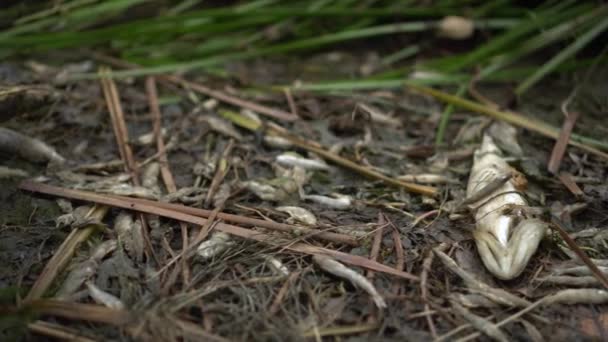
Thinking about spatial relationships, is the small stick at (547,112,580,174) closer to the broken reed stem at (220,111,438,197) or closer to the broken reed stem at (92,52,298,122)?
the broken reed stem at (220,111,438,197)

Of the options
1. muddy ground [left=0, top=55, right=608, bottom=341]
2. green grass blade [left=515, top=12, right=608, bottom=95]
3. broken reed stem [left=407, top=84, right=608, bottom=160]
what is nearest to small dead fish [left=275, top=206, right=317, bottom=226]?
muddy ground [left=0, top=55, right=608, bottom=341]

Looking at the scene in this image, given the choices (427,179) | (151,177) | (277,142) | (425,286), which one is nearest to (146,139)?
(151,177)

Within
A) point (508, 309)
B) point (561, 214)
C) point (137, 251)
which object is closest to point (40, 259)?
point (137, 251)

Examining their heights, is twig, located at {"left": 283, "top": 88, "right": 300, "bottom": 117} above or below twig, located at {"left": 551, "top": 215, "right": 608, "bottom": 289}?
above

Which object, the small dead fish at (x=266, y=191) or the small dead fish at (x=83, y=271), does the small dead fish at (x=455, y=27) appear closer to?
the small dead fish at (x=266, y=191)

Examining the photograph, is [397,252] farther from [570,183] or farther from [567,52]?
[567,52]
